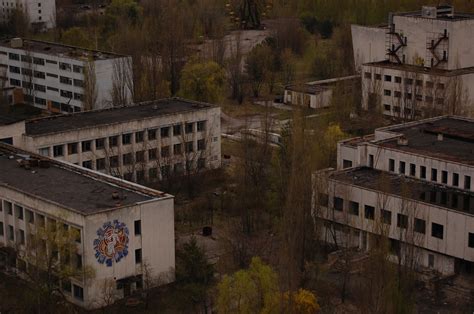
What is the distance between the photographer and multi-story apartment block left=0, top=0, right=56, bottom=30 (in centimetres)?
4444

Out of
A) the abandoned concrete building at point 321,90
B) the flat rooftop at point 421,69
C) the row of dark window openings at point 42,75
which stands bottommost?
the abandoned concrete building at point 321,90

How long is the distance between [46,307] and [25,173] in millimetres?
3831

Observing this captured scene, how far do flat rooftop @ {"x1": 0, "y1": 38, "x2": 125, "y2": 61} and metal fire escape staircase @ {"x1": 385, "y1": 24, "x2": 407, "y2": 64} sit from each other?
317 inches

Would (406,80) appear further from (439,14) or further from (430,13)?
(439,14)

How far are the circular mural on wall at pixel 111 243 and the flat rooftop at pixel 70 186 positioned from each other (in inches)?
12.6

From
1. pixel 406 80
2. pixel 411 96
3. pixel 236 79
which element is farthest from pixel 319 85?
pixel 411 96

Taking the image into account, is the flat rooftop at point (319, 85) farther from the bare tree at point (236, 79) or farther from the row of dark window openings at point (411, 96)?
the bare tree at point (236, 79)

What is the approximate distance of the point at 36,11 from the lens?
150 ft

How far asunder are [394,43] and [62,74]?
988 centimetres

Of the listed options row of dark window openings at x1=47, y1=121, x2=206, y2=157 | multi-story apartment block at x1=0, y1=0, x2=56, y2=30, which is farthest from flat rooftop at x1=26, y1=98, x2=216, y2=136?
multi-story apartment block at x1=0, y1=0, x2=56, y2=30

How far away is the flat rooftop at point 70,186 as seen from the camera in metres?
17.0

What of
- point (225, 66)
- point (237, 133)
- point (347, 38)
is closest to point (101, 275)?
point (237, 133)

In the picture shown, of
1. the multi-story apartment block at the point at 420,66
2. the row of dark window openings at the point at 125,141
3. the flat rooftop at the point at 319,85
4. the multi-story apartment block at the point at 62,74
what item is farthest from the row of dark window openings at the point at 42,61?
the multi-story apartment block at the point at 420,66

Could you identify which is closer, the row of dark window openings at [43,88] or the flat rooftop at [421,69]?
the flat rooftop at [421,69]
